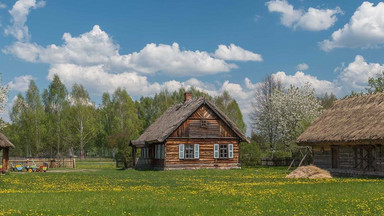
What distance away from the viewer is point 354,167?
104 ft

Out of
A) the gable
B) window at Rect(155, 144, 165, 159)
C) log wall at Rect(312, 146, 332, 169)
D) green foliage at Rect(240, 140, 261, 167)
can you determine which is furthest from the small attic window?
log wall at Rect(312, 146, 332, 169)

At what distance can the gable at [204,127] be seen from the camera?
44312 millimetres

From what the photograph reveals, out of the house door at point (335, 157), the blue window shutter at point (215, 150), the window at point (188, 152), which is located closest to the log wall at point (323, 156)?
the house door at point (335, 157)

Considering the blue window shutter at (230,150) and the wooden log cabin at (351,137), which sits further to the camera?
the blue window shutter at (230,150)

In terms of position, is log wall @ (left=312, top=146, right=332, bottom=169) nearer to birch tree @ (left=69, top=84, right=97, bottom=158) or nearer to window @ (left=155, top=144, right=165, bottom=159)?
window @ (left=155, top=144, right=165, bottom=159)

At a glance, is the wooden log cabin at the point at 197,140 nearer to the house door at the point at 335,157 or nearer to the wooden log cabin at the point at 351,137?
the wooden log cabin at the point at 351,137

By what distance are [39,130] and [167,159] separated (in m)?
36.4

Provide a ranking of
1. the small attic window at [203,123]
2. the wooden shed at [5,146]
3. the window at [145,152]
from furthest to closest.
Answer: the window at [145,152] < the small attic window at [203,123] < the wooden shed at [5,146]

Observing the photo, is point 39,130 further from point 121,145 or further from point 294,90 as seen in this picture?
point 294,90

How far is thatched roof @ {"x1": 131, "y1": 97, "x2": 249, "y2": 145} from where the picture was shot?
4340 cm

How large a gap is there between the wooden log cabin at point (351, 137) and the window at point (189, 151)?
38.0 ft

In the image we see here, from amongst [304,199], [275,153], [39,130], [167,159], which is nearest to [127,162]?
[167,159]

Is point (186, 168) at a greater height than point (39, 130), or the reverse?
point (39, 130)

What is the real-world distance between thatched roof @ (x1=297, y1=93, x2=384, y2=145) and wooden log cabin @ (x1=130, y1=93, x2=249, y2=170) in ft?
34.3
